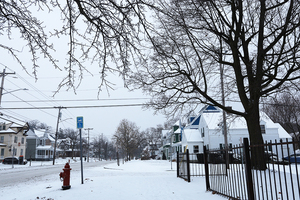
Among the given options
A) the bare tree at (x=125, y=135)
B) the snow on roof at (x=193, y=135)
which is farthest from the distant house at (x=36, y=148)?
the snow on roof at (x=193, y=135)

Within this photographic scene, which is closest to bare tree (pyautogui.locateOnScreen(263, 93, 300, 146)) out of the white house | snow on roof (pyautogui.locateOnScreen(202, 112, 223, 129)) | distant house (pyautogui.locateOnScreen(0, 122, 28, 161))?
the white house

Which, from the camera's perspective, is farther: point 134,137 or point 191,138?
point 134,137

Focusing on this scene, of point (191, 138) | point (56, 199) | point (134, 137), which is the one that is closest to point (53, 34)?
point (56, 199)

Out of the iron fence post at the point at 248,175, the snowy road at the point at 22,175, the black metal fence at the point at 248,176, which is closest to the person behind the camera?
the black metal fence at the point at 248,176

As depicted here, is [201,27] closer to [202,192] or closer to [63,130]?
[202,192]

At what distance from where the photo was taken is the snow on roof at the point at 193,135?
38094 millimetres

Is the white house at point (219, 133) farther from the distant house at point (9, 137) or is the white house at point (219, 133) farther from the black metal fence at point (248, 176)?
the distant house at point (9, 137)

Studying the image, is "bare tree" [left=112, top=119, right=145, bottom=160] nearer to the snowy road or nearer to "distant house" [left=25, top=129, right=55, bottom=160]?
"distant house" [left=25, top=129, right=55, bottom=160]

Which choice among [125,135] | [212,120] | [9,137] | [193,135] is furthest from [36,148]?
[212,120]

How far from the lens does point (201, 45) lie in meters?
13.2

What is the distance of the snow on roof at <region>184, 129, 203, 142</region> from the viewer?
38.1 meters

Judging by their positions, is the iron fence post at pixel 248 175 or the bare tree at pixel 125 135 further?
the bare tree at pixel 125 135

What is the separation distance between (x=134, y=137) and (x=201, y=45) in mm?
45533

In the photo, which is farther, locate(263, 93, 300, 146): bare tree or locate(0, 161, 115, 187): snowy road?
locate(263, 93, 300, 146): bare tree
